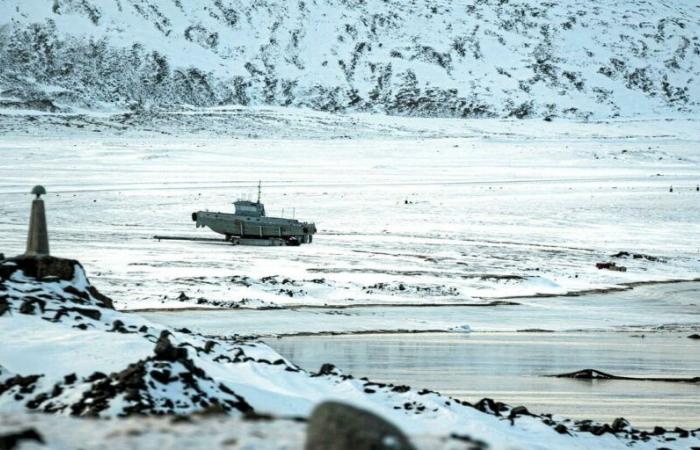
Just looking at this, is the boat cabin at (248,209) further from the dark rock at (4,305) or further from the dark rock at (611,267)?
the dark rock at (4,305)

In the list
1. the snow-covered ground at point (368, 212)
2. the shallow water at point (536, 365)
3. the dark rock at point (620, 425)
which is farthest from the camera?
the snow-covered ground at point (368, 212)

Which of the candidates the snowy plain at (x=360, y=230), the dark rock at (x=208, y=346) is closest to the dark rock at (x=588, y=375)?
the snowy plain at (x=360, y=230)

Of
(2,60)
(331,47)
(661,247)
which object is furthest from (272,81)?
(661,247)

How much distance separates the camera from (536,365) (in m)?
17.6

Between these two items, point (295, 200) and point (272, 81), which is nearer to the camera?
point (295, 200)

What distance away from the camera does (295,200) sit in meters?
52.2

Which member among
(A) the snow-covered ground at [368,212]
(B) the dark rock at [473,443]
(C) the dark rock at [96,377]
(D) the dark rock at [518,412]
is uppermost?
(B) the dark rock at [473,443]

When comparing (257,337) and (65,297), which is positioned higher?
(65,297)

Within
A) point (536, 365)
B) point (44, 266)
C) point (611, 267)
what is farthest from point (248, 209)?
point (44, 266)

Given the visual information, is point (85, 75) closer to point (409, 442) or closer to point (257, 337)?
point (257, 337)

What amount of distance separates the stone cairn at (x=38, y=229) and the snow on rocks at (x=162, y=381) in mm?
529

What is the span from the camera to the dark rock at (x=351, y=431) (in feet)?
13.5

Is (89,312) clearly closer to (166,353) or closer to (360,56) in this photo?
(166,353)

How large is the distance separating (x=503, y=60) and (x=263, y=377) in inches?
5976
